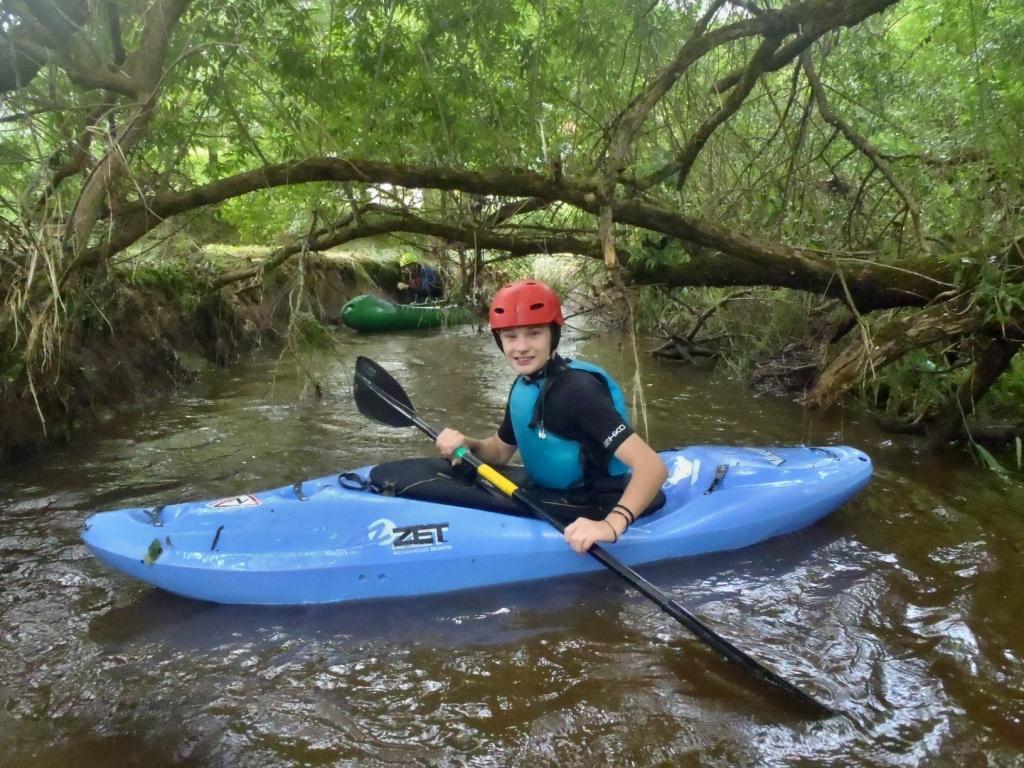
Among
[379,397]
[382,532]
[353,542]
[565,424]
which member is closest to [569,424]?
[565,424]

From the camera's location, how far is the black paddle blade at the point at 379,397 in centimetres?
371

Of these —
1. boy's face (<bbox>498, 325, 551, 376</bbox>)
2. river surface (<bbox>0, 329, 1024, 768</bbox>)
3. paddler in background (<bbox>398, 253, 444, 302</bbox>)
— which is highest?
paddler in background (<bbox>398, 253, 444, 302</bbox>)

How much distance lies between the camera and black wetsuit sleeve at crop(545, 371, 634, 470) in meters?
2.65

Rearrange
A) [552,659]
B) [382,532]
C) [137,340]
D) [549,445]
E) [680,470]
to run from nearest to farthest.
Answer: [552,659], [382,532], [549,445], [680,470], [137,340]

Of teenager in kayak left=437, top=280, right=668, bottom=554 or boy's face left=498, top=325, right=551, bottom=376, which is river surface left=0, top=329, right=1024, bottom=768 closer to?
teenager in kayak left=437, top=280, right=668, bottom=554

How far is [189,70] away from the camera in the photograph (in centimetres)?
355

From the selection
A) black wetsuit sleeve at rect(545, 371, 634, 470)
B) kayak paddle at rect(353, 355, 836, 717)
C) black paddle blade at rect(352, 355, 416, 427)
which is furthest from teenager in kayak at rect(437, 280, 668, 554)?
black paddle blade at rect(352, 355, 416, 427)

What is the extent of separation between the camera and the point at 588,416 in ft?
8.89

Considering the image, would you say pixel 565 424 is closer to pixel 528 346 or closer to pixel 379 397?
pixel 528 346

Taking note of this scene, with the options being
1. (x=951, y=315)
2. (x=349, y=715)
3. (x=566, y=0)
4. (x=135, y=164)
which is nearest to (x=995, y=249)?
(x=951, y=315)

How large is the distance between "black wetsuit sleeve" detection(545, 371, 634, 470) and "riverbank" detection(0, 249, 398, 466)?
6.55 feet

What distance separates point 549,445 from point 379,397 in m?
1.16

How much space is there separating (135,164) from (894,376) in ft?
14.7

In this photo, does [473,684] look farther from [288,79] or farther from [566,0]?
[566,0]
